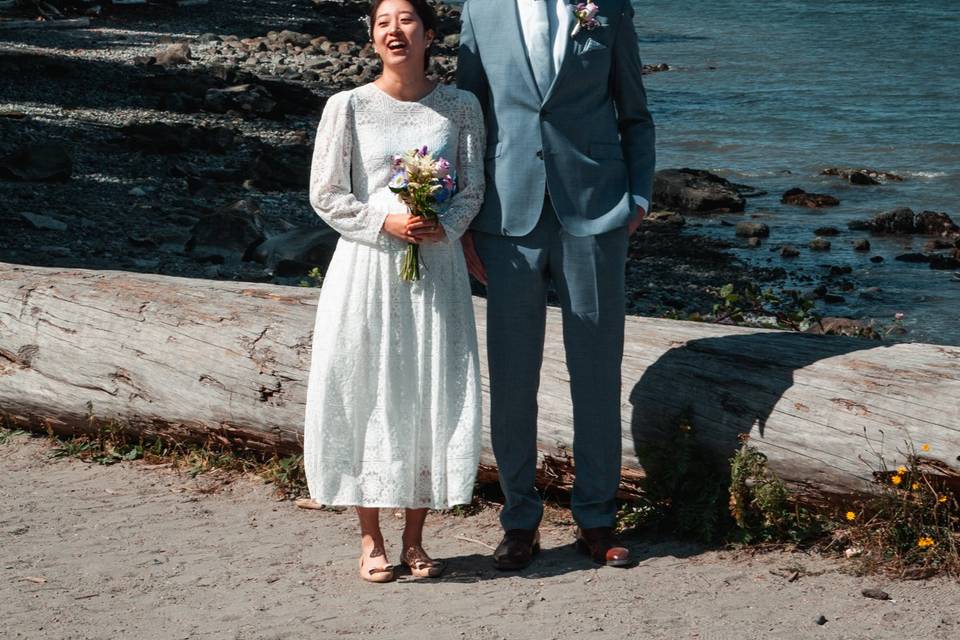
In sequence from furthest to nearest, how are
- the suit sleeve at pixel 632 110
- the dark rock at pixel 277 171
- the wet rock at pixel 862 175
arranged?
the wet rock at pixel 862 175, the dark rock at pixel 277 171, the suit sleeve at pixel 632 110

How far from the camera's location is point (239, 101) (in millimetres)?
18219

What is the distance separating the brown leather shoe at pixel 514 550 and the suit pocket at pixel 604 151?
4.58 ft

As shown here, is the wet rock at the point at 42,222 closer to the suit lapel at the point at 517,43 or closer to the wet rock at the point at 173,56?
the suit lapel at the point at 517,43

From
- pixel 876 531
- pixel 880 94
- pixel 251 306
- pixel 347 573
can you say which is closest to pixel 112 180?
pixel 251 306

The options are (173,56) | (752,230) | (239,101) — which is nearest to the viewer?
(752,230)

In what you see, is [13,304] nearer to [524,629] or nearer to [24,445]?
[24,445]

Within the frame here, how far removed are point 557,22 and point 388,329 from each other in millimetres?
1205

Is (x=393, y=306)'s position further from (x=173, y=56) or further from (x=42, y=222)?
(x=173, y=56)

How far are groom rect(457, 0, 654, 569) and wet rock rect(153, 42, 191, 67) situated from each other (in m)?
18.7

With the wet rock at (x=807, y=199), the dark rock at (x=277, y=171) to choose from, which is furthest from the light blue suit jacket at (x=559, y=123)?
the wet rock at (x=807, y=199)

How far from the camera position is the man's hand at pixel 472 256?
15.1 feet

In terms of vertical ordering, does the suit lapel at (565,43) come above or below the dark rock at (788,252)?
above

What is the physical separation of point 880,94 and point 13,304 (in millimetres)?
23937

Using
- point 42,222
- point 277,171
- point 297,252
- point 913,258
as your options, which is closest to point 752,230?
point 913,258
